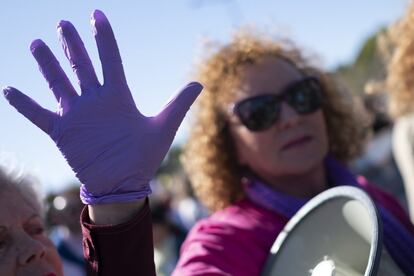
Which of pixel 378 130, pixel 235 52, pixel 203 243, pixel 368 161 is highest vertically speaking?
pixel 235 52

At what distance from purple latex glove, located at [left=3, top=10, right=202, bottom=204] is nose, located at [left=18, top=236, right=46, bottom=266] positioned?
194mm

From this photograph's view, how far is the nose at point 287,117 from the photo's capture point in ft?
7.01

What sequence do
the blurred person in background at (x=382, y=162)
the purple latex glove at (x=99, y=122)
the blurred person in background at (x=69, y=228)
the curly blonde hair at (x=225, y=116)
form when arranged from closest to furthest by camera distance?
the purple latex glove at (x=99, y=122)
the curly blonde hair at (x=225, y=116)
the blurred person in background at (x=69, y=228)
the blurred person in background at (x=382, y=162)

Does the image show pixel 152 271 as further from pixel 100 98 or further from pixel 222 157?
pixel 222 157

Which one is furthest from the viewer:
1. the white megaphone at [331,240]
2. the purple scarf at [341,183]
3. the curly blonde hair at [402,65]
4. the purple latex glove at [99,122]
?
the curly blonde hair at [402,65]

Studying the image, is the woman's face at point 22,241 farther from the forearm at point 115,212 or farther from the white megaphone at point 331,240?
the white megaphone at point 331,240

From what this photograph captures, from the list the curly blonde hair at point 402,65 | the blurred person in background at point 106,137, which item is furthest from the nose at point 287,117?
the blurred person in background at point 106,137

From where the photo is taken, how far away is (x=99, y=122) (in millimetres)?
1245

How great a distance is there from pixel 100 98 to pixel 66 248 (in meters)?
2.75

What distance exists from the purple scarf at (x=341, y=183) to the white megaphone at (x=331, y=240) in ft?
0.46

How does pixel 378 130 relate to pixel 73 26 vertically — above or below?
below

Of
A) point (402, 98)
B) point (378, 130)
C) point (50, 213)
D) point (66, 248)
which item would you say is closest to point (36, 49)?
point (402, 98)

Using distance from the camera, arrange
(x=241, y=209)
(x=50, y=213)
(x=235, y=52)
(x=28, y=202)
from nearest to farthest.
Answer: (x=28, y=202) → (x=241, y=209) → (x=235, y=52) → (x=50, y=213)

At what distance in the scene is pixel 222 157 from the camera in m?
2.45
